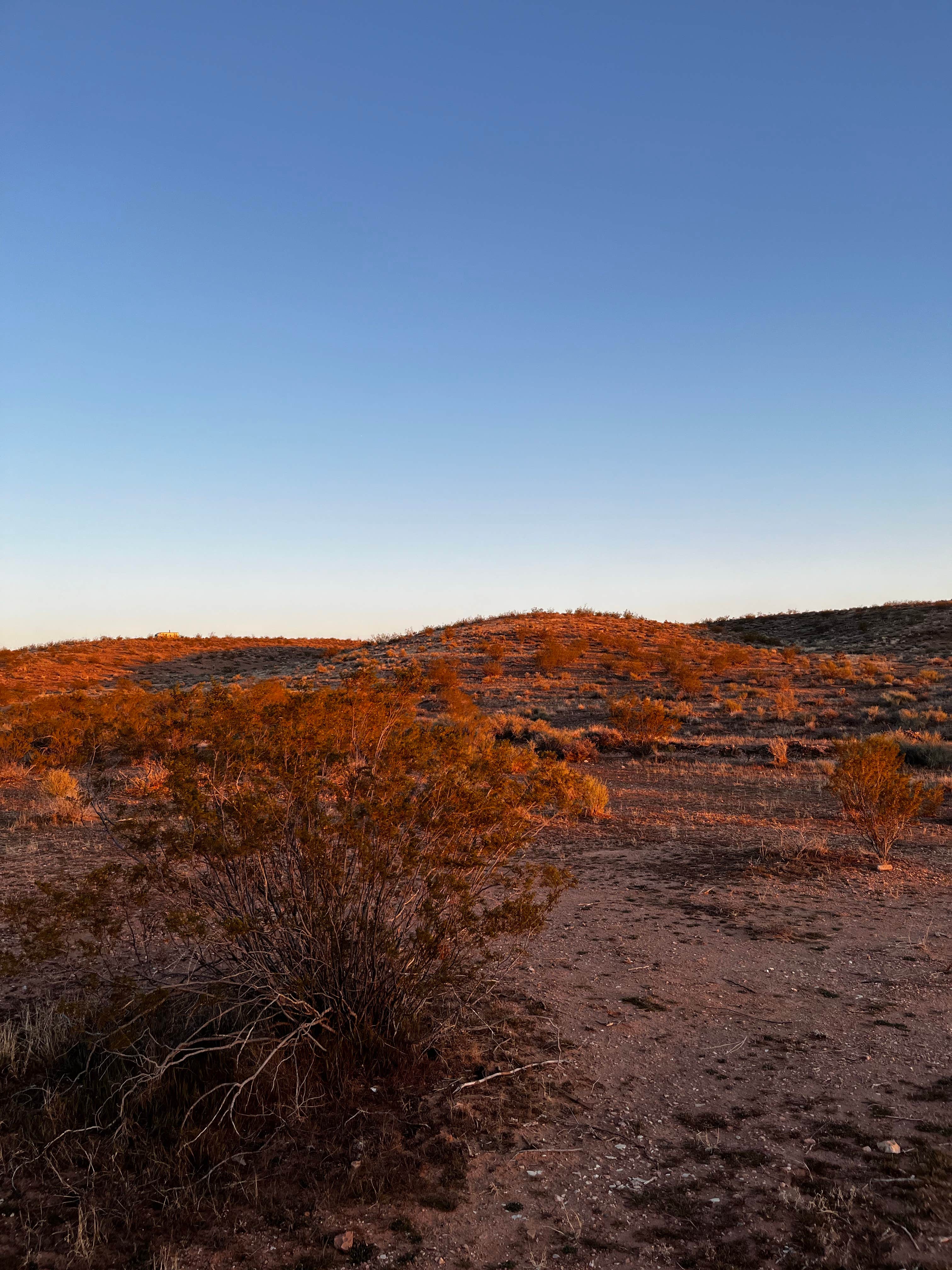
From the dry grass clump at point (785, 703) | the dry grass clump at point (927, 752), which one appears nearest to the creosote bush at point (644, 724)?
the dry grass clump at point (785, 703)

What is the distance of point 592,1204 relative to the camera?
345 cm

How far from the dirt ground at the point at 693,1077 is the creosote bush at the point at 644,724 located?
990cm

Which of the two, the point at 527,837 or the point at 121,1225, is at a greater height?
the point at 527,837

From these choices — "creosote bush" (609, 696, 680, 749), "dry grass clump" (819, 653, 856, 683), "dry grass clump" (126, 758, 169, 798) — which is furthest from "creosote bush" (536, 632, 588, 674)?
"dry grass clump" (126, 758, 169, 798)

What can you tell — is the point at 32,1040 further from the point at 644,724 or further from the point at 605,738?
the point at 644,724

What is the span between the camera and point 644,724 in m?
23.7

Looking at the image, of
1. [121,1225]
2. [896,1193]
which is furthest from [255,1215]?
[896,1193]

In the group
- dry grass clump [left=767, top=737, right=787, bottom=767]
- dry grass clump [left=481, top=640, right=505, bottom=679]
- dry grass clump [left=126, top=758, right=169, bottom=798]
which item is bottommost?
dry grass clump [left=767, top=737, right=787, bottom=767]

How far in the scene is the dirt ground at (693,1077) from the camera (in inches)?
126

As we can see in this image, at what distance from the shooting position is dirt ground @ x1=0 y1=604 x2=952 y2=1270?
10.5ft

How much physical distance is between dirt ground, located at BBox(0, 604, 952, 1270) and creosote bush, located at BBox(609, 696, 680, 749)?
32.5ft

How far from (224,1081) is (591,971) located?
136 inches

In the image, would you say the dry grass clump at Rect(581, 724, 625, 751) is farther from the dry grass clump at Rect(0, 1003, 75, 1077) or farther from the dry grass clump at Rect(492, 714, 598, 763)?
the dry grass clump at Rect(0, 1003, 75, 1077)

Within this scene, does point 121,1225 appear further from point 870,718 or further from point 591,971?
point 870,718
